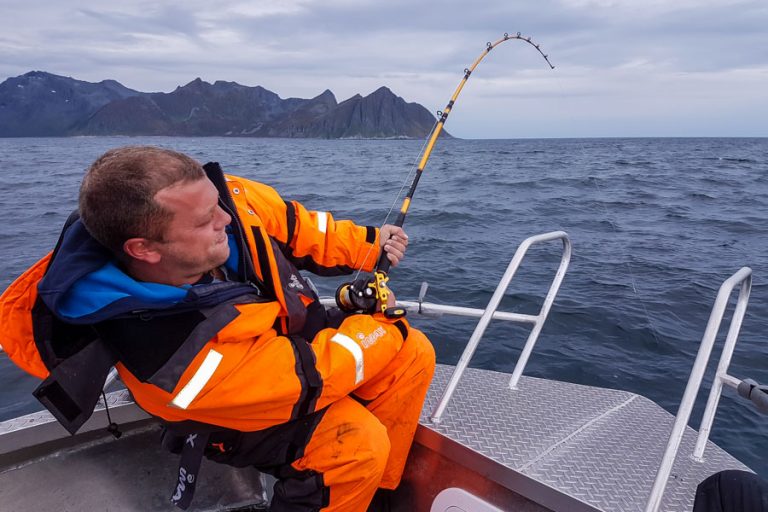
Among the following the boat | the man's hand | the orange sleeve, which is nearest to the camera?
the boat

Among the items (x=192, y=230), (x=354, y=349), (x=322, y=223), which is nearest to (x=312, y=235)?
(x=322, y=223)

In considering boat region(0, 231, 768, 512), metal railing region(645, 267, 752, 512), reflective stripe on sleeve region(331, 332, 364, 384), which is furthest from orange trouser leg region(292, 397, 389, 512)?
metal railing region(645, 267, 752, 512)

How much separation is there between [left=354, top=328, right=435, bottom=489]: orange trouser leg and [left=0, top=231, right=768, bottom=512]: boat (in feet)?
0.53

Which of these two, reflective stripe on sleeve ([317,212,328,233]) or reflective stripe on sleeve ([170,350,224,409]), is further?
reflective stripe on sleeve ([317,212,328,233])

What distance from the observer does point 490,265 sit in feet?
29.8

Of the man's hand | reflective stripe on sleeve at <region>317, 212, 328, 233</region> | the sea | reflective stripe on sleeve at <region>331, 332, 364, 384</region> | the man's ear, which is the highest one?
the man's ear

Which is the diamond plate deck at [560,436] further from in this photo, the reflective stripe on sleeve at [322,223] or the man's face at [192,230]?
the man's face at [192,230]

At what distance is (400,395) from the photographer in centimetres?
241

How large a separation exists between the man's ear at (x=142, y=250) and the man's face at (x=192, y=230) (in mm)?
15

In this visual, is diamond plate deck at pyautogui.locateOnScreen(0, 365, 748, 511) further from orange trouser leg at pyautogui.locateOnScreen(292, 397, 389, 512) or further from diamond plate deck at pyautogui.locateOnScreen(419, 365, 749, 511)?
orange trouser leg at pyautogui.locateOnScreen(292, 397, 389, 512)

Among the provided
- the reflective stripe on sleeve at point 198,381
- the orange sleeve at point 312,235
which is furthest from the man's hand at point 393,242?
the reflective stripe on sleeve at point 198,381

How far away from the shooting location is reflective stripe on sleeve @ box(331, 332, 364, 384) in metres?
2.01

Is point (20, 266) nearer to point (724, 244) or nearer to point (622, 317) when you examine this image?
point (622, 317)

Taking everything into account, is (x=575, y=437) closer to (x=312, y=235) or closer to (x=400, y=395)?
(x=400, y=395)
